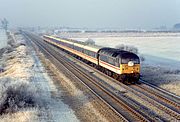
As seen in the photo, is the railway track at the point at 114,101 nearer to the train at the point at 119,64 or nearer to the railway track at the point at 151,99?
the railway track at the point at 151,99

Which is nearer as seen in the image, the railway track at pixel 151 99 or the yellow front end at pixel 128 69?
the railway track at pixel 151 99

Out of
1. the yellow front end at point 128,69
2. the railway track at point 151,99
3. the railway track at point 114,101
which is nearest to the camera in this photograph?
the railway track at point 114,101

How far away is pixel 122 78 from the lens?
28.2 metres

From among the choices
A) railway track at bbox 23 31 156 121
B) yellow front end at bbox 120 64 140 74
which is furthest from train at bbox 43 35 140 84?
railway track at bbox 23 31 156 121

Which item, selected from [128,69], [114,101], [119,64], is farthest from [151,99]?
[119,64]

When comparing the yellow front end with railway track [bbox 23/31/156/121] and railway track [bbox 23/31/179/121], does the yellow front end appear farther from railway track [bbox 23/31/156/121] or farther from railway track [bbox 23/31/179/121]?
railway track [bbox 23/31/156/121]

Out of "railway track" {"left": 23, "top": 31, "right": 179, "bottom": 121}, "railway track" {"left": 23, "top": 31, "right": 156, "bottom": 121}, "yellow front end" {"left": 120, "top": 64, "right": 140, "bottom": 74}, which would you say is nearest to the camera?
"railway track" {"left": 23, "top": 31, "right": 156, "bottom": 121}

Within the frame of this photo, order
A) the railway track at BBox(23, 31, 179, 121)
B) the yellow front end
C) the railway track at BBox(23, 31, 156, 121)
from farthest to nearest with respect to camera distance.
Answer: the yellow front end, the railway track at BBox(23, 31, 179, 121), the railway track at BBox(23, 31, 156, 121)

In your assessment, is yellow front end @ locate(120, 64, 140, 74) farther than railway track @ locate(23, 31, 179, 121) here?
Yes

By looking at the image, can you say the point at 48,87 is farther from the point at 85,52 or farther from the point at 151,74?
the point at 85,52

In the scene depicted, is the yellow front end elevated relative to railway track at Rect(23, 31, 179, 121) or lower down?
elevated

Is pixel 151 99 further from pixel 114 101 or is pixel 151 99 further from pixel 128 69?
pixel 128 69

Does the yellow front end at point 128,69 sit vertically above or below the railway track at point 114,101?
above

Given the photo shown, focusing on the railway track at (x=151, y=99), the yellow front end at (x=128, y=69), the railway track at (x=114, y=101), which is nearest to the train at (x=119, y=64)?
the yellow front end at (x=128, y=69)
